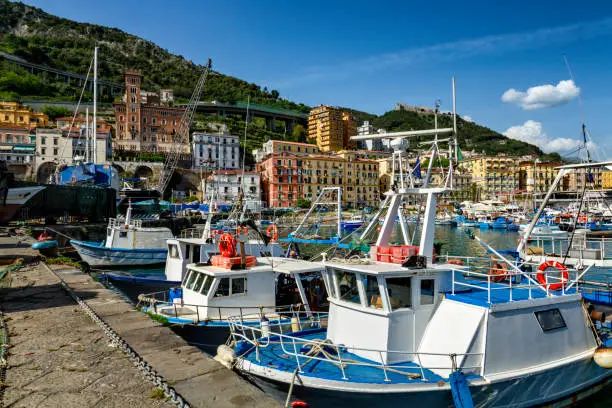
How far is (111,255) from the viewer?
100ft

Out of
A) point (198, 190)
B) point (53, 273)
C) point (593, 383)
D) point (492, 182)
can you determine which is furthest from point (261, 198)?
point (593, 383)

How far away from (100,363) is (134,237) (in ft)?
84.0

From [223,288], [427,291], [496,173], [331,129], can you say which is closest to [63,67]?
[331,129]

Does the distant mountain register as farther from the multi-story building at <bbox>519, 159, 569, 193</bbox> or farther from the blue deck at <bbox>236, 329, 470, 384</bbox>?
the blue deck at <bbox>236, 329, 470, 384</bbox>

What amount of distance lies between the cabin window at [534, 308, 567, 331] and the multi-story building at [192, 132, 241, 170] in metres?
105

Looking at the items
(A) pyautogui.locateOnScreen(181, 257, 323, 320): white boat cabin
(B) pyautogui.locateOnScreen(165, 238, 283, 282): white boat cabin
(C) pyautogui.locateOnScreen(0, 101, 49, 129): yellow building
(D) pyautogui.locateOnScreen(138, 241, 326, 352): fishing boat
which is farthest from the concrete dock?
(C) pyautogui.locateOnScreen(0, 101, 49, 129): yellow building

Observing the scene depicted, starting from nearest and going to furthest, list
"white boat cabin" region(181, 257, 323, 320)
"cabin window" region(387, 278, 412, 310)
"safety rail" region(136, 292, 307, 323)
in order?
"cabin window" region(387, 278, 412, 310) < "safety rail" region(136, 292, 307, 323) < "white boat cabin" region(181, 257, 323, 320)

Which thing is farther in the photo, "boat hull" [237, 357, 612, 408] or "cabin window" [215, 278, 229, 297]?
"cabin window" [215, 278, 229, 297]

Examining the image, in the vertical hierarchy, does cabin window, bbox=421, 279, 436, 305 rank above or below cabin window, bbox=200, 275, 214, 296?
above

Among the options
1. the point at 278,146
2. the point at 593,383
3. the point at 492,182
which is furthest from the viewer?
the point at 492,182

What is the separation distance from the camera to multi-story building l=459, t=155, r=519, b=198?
426 feet

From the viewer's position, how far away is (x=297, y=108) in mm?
194750

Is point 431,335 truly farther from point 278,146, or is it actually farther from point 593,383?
point 278,146

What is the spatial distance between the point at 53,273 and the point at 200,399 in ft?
46.0
